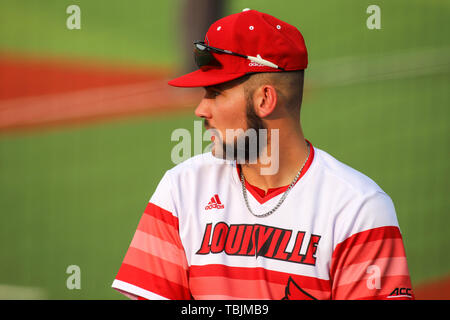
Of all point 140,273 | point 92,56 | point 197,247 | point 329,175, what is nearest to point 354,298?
point 329,175

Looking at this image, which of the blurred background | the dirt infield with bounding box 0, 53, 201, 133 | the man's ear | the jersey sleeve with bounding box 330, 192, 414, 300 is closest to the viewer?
the jersey sleeve with bounding box 330, 192, 414, 300

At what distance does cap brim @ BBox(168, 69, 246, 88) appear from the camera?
2.11m

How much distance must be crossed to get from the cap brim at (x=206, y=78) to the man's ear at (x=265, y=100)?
0.10 m

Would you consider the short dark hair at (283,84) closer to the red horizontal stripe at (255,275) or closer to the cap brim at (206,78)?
the cap brim at (206,78)

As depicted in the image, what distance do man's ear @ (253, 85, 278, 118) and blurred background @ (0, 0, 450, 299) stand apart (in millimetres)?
3259

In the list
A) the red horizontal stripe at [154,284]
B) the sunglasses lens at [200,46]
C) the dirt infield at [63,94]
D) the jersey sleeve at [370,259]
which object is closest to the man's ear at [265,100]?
the sunglasses lens at [200,46]

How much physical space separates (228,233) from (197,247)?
4.9 inches

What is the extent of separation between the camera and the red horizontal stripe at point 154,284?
2191mm

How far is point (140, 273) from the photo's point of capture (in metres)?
2.22

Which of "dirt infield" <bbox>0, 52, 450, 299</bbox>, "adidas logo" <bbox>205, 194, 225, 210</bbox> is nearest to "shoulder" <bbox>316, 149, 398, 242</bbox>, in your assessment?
"adidas logo" <bbox>205, 194, 225, 210</bbox>

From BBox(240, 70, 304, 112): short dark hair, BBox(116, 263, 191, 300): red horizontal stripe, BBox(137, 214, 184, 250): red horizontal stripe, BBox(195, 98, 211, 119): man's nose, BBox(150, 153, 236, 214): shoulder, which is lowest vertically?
BBox(116, 263, 191, 300): red horizontal stripe

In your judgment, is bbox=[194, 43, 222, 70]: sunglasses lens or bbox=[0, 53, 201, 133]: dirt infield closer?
bbox=[194, 43, 222, 70]: sunglasses lens

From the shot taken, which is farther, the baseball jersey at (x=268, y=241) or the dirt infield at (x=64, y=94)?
the dirt infield at (x=64, y=94)

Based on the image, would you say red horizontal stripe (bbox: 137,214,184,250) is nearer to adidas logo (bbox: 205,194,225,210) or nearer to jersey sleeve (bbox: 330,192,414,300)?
adidas logo (bbox: 205,194,225,210)
